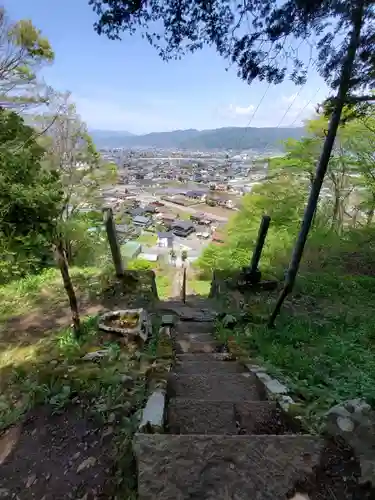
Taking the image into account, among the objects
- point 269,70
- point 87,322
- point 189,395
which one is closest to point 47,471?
point 189,395

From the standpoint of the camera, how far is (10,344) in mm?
4492

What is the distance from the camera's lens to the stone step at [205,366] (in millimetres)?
3451

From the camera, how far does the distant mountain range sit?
41.7ft

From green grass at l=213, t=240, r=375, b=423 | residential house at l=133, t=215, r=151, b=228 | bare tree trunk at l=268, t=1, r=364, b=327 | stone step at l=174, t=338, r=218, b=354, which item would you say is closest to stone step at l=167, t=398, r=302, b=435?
green grass at l=213, t=240, r=375, b=423

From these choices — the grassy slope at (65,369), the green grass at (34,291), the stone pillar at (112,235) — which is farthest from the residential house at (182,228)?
the grassy slope at (65,369)

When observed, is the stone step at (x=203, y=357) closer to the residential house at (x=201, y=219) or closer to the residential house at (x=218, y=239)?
the residential house at (x=218, y=239)

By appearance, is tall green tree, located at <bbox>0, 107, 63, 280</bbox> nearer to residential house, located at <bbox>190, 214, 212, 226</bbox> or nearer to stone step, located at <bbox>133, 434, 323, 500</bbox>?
stone step, located at <bbox>133, 434, 323, 500</bbox>

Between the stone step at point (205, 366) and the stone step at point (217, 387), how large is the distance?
0.21 meters

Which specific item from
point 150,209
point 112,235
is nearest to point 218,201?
point 150,209

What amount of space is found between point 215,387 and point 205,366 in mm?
561

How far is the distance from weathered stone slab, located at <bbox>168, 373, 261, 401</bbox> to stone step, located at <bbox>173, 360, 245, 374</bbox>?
229 mm

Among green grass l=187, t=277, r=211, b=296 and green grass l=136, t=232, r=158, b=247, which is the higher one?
green grass l=187, t=277, r=211, b=296

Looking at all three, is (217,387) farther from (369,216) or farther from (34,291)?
(369,216)

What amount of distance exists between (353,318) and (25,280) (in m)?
6.88
